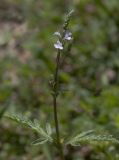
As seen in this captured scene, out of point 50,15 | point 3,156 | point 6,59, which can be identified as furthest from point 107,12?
point 3,156

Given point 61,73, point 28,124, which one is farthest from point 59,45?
point 61,73

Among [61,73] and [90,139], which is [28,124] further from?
[61,73]

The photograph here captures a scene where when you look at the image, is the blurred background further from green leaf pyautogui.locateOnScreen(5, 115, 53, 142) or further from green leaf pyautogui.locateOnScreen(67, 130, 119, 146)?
green leaf pyautogui.locateOnScreen(67, 130, 119, 146)

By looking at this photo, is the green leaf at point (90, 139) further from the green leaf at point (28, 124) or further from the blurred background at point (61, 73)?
the blurred background at point (61, 73)

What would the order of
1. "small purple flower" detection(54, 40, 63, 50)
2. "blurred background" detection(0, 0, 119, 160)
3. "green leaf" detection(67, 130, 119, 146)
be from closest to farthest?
"small purple flower" detection(54, 40, 63, 50) → "green leaf" detection(67, 130, 119, 146) → "blurred background" detection(0, 0, 119, 160)

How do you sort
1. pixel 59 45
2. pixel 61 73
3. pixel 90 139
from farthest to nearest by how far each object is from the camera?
pixel 61 73 → pixel 90 139 → pixel 59 45

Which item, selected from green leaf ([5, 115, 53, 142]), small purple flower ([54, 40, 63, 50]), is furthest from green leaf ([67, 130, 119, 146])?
small purple flower ([54, 40, 63, 50])

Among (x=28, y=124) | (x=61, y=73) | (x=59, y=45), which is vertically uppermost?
(x=61, y=73)

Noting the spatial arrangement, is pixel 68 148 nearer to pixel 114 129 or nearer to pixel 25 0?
pixel 114 129
